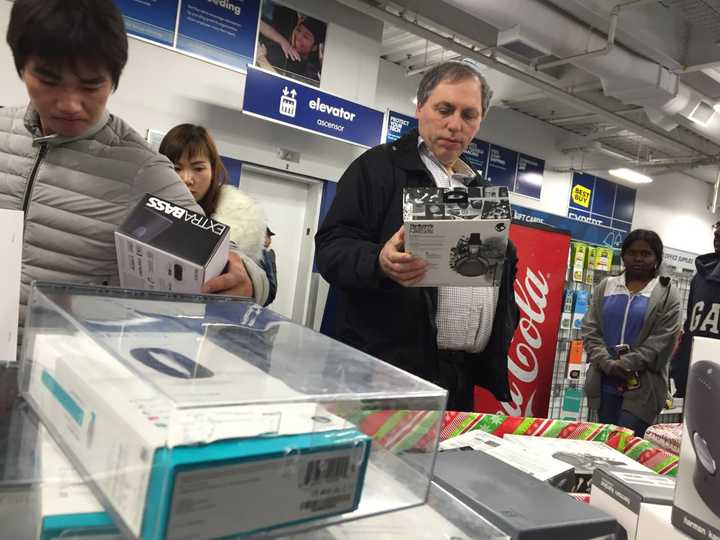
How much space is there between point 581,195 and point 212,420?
32.3 ft

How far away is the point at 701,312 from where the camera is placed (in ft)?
11.2

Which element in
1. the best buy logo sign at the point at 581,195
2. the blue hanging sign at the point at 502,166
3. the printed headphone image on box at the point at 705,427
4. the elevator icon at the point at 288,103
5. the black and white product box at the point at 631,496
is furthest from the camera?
the best buy logo sign at the point at 581,195

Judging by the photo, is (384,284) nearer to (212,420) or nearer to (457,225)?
(457,225)

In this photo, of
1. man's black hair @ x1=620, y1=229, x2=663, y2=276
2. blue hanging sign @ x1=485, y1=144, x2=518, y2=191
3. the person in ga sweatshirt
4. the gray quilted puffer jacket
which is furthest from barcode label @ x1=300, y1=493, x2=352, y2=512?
blue hanging sign @ x1=485, y1=144, x2=518, y2=191

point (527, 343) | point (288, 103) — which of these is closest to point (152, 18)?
point (288, 103)

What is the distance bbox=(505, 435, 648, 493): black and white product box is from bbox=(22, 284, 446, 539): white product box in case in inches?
29.6

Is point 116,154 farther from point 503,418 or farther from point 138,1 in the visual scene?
point 138,1

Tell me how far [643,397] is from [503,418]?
2.70m

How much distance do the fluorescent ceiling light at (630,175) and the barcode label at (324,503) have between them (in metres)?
9.70

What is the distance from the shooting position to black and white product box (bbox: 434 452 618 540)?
2.32 feet

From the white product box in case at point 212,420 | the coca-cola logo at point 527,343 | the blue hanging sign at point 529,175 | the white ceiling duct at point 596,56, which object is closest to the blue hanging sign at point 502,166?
the blue hanging sign at point 529,175

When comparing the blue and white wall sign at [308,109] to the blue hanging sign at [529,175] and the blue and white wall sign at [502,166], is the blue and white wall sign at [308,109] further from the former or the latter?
the blue hanging sign at [529,175]

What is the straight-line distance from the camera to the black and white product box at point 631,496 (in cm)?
92

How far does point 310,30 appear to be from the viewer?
5355mm
